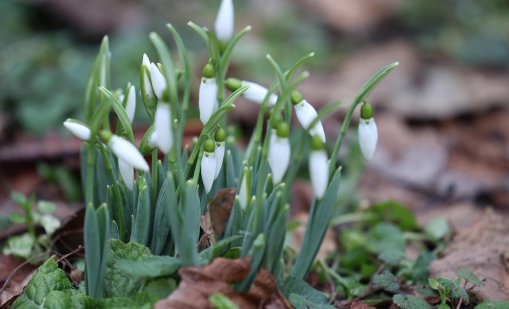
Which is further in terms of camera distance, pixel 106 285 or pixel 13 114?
pixel 13 114

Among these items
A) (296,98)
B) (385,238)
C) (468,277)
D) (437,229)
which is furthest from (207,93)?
(437,229)

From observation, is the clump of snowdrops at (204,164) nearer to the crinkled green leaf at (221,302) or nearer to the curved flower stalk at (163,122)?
the curved flower stalk at (163,122)

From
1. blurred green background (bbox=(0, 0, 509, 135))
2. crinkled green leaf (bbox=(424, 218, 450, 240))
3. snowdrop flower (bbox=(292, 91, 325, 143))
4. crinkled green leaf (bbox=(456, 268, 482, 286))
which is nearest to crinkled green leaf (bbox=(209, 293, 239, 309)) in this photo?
snowdrop flower (bbox=(292, 91, 325, 143))

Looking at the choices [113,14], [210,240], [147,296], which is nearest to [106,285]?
[147,296]

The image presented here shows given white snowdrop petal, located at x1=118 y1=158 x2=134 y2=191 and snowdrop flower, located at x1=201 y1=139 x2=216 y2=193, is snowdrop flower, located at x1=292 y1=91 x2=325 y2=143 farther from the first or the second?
white snowdrop petal, located at x1=118 y1=158 x2=134 y2=191

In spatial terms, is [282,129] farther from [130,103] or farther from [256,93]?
[130,103]

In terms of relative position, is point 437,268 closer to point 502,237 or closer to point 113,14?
point 502,237

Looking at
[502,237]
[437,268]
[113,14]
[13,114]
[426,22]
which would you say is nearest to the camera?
[437,268]
